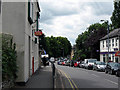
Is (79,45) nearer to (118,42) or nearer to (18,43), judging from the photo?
(118,42)

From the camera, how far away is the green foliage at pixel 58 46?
4036 inches

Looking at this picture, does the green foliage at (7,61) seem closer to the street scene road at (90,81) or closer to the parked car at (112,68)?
the street scene road at (90,81)

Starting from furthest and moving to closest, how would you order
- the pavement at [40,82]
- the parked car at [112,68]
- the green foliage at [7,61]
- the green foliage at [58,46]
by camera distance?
the green foliage at [58,46]
the parked car at [112,68]
the pavement at [40,82]
the green foliage at [7,61]

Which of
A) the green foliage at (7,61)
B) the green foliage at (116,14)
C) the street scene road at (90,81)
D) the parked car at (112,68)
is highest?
the green foliage at (116,14)

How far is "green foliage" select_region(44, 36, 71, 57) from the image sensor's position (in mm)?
102525

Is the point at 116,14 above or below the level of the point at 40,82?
above

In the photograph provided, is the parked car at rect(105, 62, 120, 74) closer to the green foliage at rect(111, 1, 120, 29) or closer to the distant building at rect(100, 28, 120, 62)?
the distant building at rect(100, 28, 120, 62)

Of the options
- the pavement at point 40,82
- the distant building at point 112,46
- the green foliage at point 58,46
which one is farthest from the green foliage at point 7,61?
the green foliage at point 58,46

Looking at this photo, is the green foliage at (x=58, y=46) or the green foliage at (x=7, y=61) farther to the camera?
the green foliage at (x=58, y=46)

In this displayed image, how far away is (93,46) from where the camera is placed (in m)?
57.3

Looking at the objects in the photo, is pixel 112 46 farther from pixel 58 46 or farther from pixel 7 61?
pixel 58 46

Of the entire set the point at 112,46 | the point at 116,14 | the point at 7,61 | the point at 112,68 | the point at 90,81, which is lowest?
the point at 90,81

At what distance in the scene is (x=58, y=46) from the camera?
104750 mm

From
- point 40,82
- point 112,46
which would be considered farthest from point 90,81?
point 112,46
